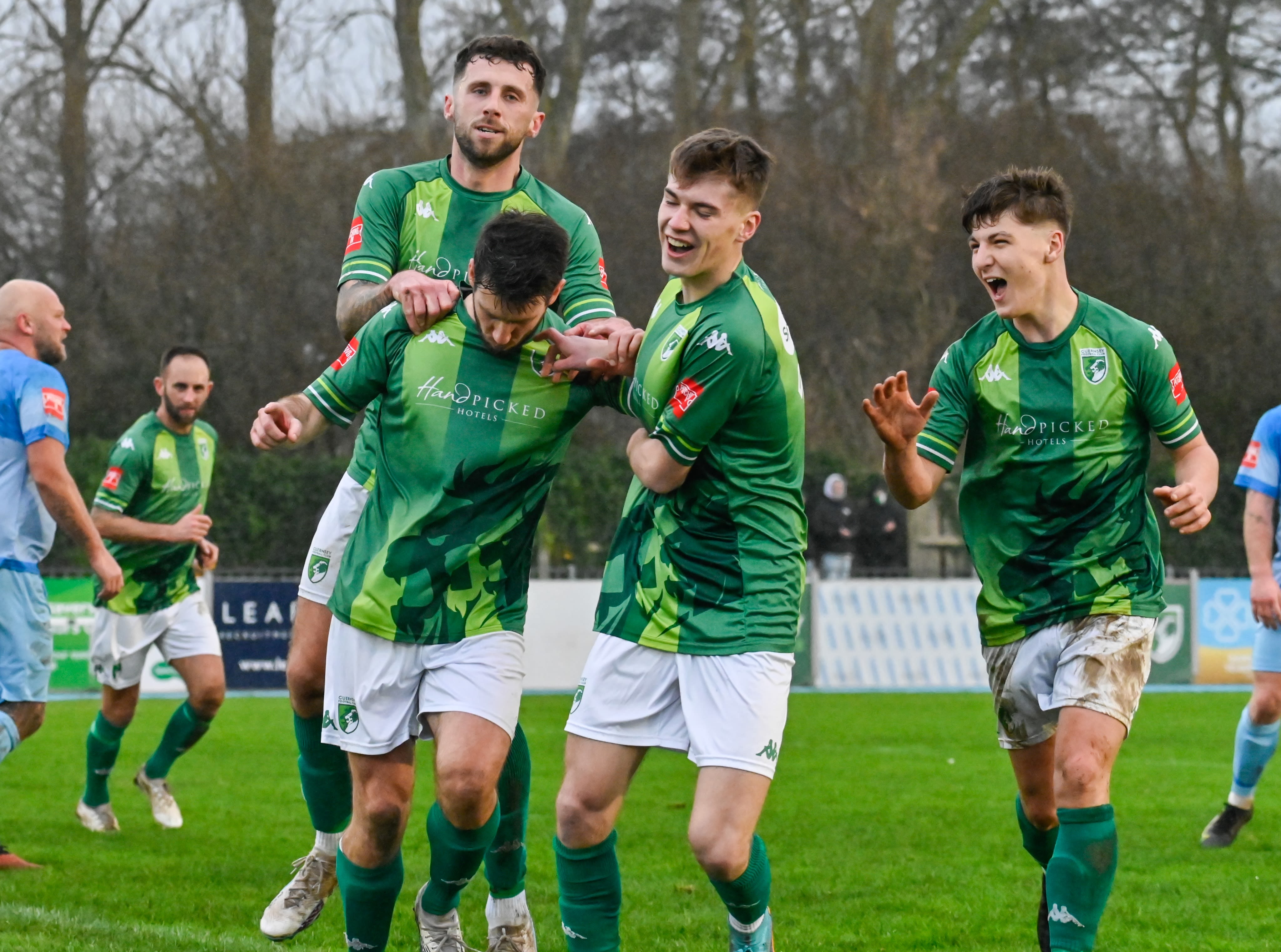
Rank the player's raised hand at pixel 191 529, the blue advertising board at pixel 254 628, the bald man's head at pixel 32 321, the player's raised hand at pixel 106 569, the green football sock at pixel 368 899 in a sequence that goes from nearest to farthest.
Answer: the green football sock at pixel 368 899
the player's raised hand at pixel 106 569
the bald man's head at pixel 32 321
the player's raised hand at pixel 191 529
the blue advertising board at pixel 254 628

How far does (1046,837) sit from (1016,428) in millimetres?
1490

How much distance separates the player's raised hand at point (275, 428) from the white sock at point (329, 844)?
1.71 meters

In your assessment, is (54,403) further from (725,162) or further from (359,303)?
(725,162)

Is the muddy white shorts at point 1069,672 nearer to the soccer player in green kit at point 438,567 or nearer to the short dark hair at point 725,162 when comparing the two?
the soccer player in green kit at point 438,567

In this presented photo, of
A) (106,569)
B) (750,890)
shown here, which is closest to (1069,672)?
(750,890)

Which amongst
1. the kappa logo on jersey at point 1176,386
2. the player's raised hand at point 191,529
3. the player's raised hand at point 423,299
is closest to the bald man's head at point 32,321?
the player's raised hand at point 191,529

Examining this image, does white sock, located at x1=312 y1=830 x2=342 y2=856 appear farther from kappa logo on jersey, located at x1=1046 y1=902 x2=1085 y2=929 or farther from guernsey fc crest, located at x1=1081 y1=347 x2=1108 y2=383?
guernsey fc crest, located at x1=1081 y1=347 x2=1108 y2=383

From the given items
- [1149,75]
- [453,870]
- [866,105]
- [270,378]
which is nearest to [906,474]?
[453,870]

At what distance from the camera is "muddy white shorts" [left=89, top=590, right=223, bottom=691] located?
910cm

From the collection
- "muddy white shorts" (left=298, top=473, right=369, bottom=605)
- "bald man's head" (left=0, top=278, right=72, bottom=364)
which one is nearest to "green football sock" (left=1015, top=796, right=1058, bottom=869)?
"muddy white shorts" (left=298, top=473, right=369, bottom=605)

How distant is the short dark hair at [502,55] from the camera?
17.1 feet

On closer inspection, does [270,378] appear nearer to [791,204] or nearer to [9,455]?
[791,204]

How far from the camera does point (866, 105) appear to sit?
24.7 metres

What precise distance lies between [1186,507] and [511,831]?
2549 mm
